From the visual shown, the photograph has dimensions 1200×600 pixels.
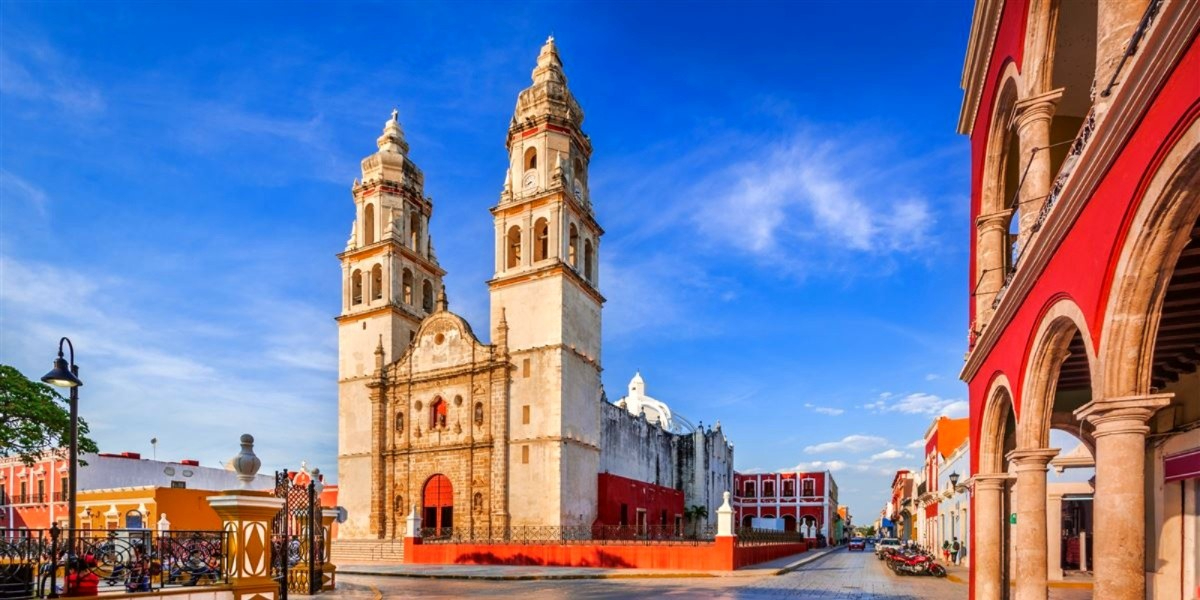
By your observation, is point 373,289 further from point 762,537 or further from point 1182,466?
point 1182,466

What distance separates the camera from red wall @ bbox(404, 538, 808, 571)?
21500 mm

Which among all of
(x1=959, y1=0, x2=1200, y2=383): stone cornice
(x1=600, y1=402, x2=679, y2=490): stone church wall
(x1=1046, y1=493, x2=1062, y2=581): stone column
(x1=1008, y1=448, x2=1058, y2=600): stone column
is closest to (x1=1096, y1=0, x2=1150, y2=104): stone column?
(x1=959, y1=0, x2=1200, y2=383): stone cornice

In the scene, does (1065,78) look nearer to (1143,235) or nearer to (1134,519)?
(1143,235)

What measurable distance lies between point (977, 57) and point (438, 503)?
26267 millimetres

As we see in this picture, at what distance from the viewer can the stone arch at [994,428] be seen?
1004 centimetres

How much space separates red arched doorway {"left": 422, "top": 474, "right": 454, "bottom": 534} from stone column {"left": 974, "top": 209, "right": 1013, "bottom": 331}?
24.1 m

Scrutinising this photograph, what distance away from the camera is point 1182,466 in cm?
997

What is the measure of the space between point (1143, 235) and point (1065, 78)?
6.95m

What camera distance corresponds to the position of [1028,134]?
8.27 meters

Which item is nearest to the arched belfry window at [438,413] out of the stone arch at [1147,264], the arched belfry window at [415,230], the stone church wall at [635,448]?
the stone church wall at [635,448]

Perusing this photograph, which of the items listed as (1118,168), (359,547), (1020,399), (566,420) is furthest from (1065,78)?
(359,547)

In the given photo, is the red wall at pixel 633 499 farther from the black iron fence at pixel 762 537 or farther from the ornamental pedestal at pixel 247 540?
the ornamental pedestal at pixel 247 540

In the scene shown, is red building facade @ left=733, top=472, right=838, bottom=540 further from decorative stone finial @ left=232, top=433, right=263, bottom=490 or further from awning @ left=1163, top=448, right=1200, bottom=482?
decorative stone finial @ left=232, top=433, right=263, bottom=490

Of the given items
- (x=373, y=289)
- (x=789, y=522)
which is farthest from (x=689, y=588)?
(x=789, y=522)
